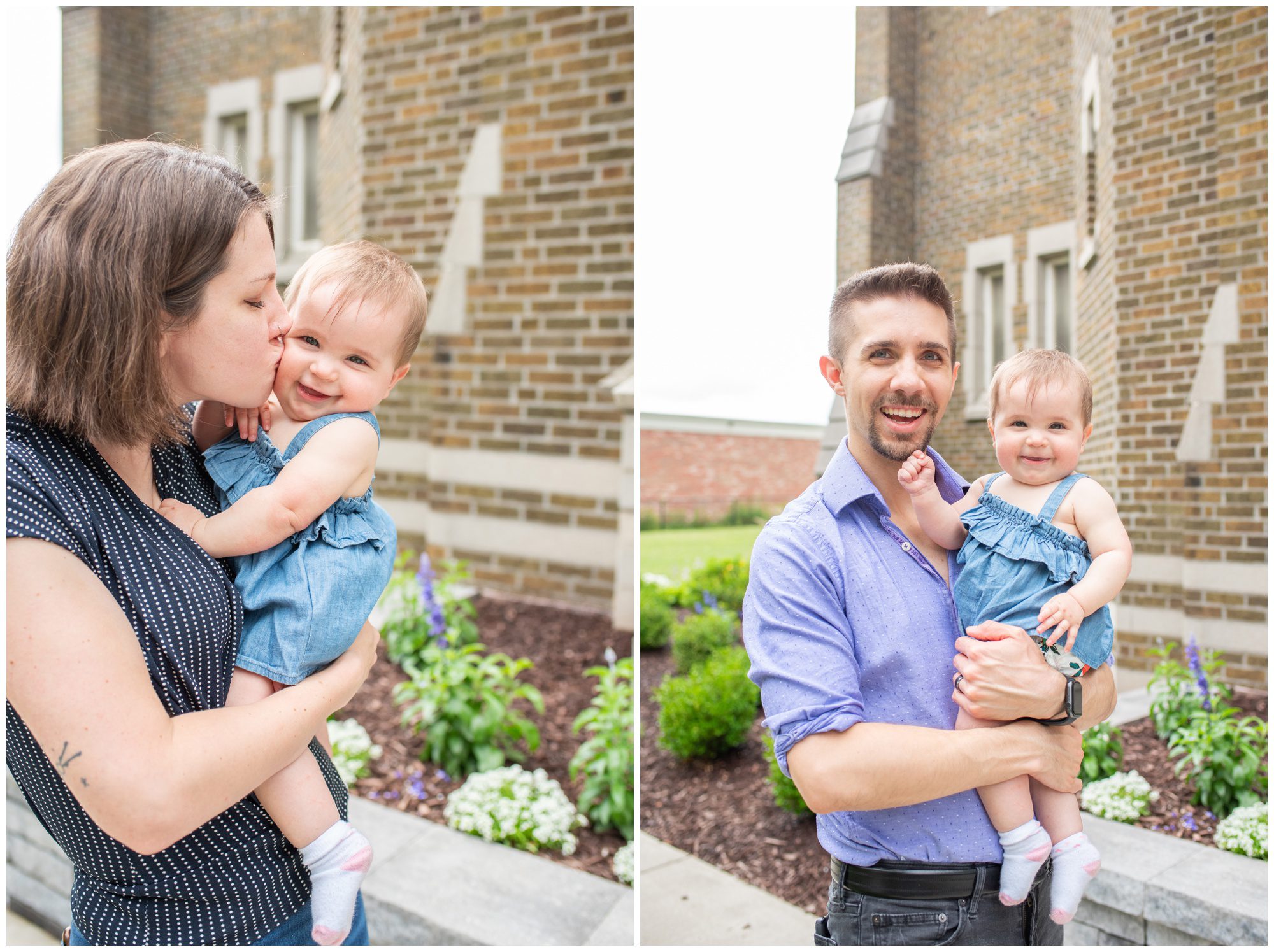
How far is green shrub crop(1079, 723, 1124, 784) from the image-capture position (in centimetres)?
350

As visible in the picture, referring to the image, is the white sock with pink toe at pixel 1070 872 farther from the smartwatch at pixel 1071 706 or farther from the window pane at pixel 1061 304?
the window pane at pixel 1061 304

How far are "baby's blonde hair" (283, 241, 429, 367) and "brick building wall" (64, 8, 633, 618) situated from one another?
359 cm

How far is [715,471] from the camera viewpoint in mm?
9375

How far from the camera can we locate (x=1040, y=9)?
566cm

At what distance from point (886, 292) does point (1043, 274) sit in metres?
4.76

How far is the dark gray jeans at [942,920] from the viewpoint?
1.64 metres

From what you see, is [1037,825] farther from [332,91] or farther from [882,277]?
[332,91]

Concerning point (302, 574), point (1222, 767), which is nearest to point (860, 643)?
point (302, 574)

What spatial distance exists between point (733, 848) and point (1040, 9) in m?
5.61

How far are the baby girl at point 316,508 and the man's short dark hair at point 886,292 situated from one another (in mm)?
866

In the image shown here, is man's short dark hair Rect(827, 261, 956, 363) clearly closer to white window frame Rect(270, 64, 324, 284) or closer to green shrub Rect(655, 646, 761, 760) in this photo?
green shrub Rect(655, 646, 761, 760)

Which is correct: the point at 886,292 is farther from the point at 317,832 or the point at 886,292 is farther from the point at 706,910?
the point at 706,910

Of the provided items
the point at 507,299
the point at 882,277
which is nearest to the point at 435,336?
the point at 507,299

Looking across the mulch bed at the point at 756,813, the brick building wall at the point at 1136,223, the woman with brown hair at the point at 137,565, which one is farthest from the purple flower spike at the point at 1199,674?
the woman with brown hair at the point at 137,565
